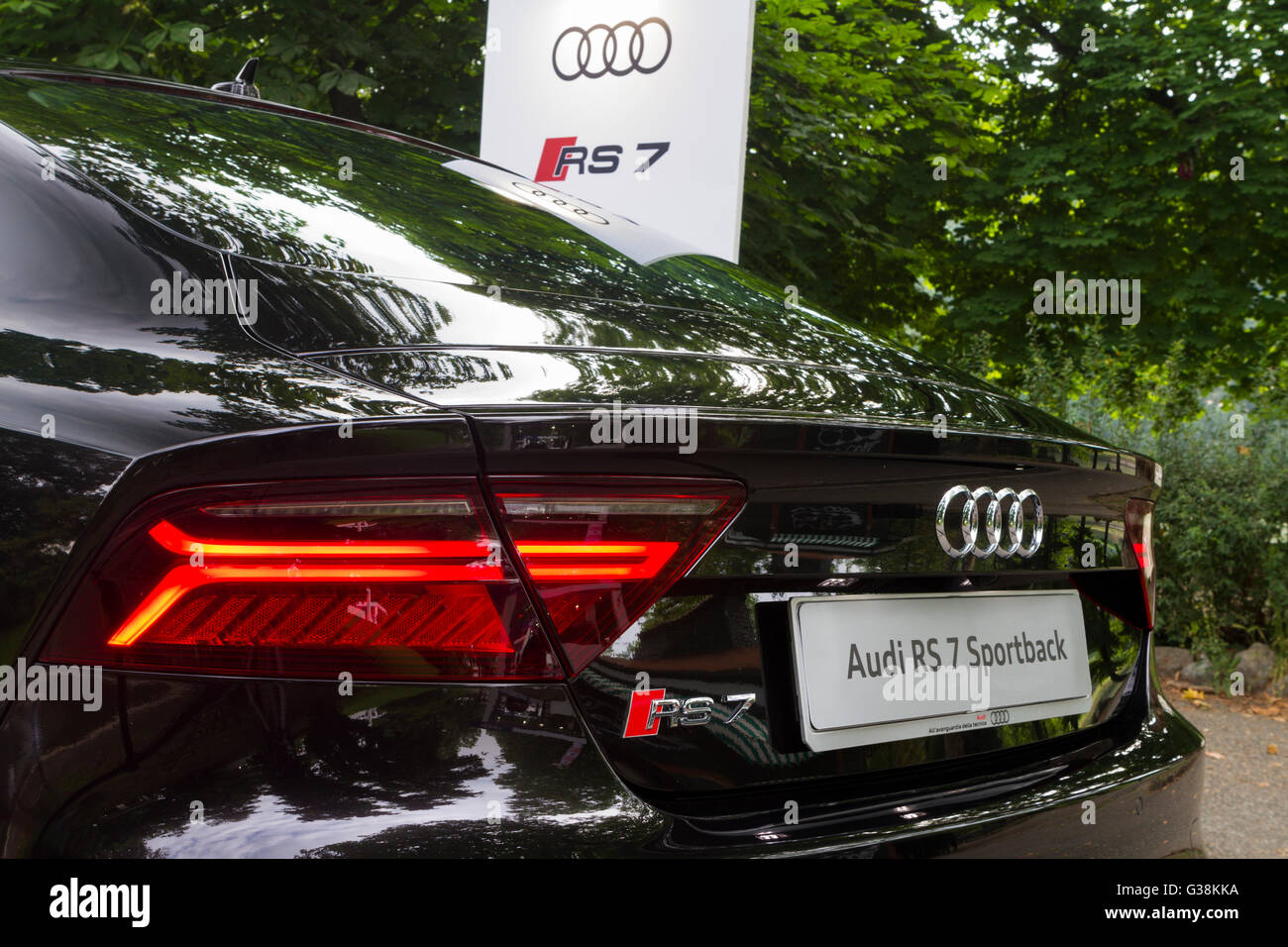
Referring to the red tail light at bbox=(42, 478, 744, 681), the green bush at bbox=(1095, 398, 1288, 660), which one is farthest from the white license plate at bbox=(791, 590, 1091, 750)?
the green bush at bbox=(1095, 398, 1288, 660)

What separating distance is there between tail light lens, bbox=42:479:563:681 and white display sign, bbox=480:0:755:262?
374cm

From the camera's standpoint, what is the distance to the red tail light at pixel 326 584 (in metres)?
1.25

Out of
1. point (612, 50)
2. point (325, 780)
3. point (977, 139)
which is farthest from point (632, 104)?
point (977, 139)

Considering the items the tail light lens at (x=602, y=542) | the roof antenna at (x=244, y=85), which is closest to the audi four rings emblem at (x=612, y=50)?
the roof antenna at (x=244, y=85)

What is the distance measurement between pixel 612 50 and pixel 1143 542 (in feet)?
13.1

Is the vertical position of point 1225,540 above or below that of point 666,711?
below

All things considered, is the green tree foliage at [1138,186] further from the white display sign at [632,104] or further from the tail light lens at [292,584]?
the tail light lens at [292,584]

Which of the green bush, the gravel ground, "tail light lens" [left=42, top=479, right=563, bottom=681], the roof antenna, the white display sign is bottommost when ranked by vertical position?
the gravel ground

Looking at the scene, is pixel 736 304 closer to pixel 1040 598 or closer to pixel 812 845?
pixel 1040 598

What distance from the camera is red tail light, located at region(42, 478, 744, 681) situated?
4.11ft

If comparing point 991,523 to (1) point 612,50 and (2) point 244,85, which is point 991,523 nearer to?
(2) point 244,85

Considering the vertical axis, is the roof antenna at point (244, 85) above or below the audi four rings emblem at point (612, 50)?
below

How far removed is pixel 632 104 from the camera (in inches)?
209

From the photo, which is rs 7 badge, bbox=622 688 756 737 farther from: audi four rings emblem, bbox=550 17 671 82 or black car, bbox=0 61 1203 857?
audi four rings emblem, bbox=550 17 671 82
